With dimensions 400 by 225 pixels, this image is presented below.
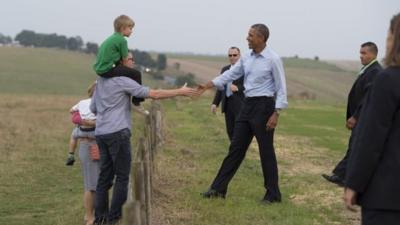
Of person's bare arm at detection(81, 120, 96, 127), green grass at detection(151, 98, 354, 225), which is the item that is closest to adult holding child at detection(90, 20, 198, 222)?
person's bare arm at detection(81, 120, 96, 127)

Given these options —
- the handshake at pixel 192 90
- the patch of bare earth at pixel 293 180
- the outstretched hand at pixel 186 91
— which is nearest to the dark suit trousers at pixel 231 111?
the patch of bare earth at pixel 293 180

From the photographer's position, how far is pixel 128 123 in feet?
22.2

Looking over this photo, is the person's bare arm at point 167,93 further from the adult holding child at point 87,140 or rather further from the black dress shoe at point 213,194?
the black dress shoe at point 213,194

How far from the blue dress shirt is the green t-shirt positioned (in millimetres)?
1897

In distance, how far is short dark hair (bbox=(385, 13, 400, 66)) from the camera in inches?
149

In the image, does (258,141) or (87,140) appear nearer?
(87,140)

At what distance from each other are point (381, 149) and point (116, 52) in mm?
3447

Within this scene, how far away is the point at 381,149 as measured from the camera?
383cm

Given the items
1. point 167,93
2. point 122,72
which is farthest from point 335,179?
point 122,72

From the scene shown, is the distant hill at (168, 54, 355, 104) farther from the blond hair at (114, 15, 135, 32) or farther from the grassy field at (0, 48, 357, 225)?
the blond hair at (114, 15, 135, 32)

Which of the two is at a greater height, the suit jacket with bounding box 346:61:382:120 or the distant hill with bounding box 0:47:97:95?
the suit jacket with bounding box 346:61:382:120

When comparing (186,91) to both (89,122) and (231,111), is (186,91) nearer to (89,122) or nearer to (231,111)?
(89,122)

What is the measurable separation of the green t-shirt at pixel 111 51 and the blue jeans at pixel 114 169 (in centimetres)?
69

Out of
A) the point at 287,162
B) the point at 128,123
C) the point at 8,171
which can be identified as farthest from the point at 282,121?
the point at 128,123
